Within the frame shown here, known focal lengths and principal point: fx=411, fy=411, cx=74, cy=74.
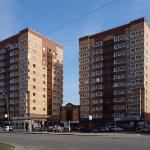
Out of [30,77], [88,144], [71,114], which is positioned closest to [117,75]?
[71,114]

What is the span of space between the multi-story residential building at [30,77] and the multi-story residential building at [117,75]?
17337 mm

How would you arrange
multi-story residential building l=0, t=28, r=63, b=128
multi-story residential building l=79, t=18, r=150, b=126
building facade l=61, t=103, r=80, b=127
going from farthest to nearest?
multi-story residential building l=0, t=28, r=63, b=128 → building facade l=61, t=103, r=80, b=127 → multi-story residential building l=79, t=18, r=150, b=126

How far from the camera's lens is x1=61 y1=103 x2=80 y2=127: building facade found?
14550 cm

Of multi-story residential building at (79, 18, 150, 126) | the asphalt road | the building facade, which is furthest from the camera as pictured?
the building facade

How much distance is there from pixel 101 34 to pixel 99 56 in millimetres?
8119

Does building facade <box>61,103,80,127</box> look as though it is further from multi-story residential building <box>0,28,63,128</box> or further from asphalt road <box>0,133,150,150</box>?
asphalt road <box>0,133,150,150</box>

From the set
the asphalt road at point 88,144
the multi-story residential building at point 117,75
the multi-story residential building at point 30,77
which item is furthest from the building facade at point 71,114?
the asphalt road at point 88,144

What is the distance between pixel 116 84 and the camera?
436 feet

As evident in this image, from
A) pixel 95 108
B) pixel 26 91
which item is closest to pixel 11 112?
pixel 26 91

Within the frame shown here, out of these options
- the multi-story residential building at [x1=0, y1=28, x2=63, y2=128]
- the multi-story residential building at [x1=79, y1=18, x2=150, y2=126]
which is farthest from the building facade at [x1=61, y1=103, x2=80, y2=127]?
the multi-story residential building at [x1=0, y1=28, x2=63, y2=128]

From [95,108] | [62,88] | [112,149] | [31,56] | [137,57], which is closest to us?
[112,149]

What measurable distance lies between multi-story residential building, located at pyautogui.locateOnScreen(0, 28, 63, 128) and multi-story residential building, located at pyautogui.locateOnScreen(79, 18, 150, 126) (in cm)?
1734

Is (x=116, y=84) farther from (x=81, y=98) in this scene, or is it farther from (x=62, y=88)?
(x=62, y=88)

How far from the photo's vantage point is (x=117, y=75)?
133250 mm
